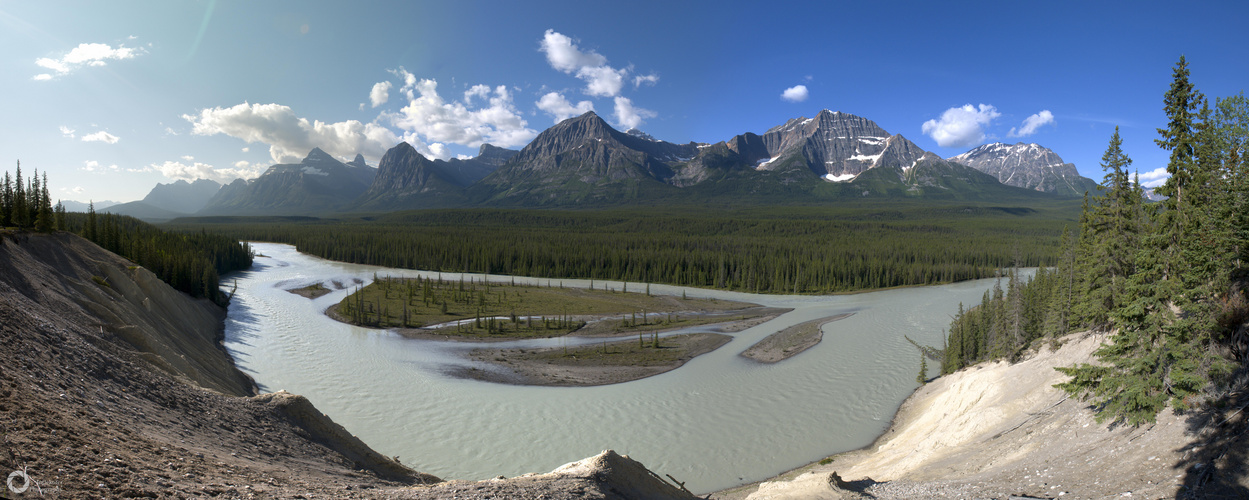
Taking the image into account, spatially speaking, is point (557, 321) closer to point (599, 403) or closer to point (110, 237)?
point (599, 403)

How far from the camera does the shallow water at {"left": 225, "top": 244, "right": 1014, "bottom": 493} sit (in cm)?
2331

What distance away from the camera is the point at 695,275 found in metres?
90.2

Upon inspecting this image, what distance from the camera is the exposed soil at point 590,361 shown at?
34.3 m

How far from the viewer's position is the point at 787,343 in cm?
4500

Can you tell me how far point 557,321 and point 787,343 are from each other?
2391 cm

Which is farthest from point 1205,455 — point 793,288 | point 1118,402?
point 793,288

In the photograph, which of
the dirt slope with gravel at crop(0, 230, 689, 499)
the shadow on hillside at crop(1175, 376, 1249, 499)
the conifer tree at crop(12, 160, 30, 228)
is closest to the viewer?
the dirt slope with gravel at crop(0, 230, 689, 499)

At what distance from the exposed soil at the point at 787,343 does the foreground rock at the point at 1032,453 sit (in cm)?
1593

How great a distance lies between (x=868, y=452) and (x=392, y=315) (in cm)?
4872

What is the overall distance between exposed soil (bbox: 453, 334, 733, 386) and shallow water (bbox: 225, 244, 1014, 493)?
1268 millimetres

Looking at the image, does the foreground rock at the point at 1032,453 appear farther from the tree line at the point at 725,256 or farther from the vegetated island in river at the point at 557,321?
the tree line at the point at 725,256

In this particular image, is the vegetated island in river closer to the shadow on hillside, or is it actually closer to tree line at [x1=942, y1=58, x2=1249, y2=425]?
tree line at [x1=942, y1=58, x2=1249, y2=425]

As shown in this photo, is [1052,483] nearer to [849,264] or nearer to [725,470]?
[725,470]

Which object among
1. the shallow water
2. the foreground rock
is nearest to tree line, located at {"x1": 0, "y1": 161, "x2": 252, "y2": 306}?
the shallow water
